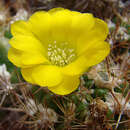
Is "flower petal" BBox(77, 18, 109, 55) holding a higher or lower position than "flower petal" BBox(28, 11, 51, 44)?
lower

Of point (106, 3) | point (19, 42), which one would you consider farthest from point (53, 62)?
point (106, 3)

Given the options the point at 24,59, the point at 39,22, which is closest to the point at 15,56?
the point at 24,59

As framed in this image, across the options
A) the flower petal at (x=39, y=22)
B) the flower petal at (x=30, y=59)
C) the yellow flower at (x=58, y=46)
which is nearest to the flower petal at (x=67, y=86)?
the yellow flower at (x=58, y=46)

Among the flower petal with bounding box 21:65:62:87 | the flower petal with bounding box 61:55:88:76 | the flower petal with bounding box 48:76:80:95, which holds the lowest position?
the flower petal with bounding box 48:76:80:95

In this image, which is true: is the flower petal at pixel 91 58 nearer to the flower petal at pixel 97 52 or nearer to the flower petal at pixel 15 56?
→ the flower petal at pixel 97 52

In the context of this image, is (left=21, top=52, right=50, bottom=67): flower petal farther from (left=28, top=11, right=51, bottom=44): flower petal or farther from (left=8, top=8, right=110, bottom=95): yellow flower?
(left=28, top=11, right=51, bottom=44): flower petal

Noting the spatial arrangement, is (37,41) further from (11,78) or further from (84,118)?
(84,118)

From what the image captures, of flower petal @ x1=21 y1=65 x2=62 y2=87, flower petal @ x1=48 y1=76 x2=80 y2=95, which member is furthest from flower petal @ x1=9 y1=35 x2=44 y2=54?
flower petal @ x1=48 y1=76 x2=80 y2=95
